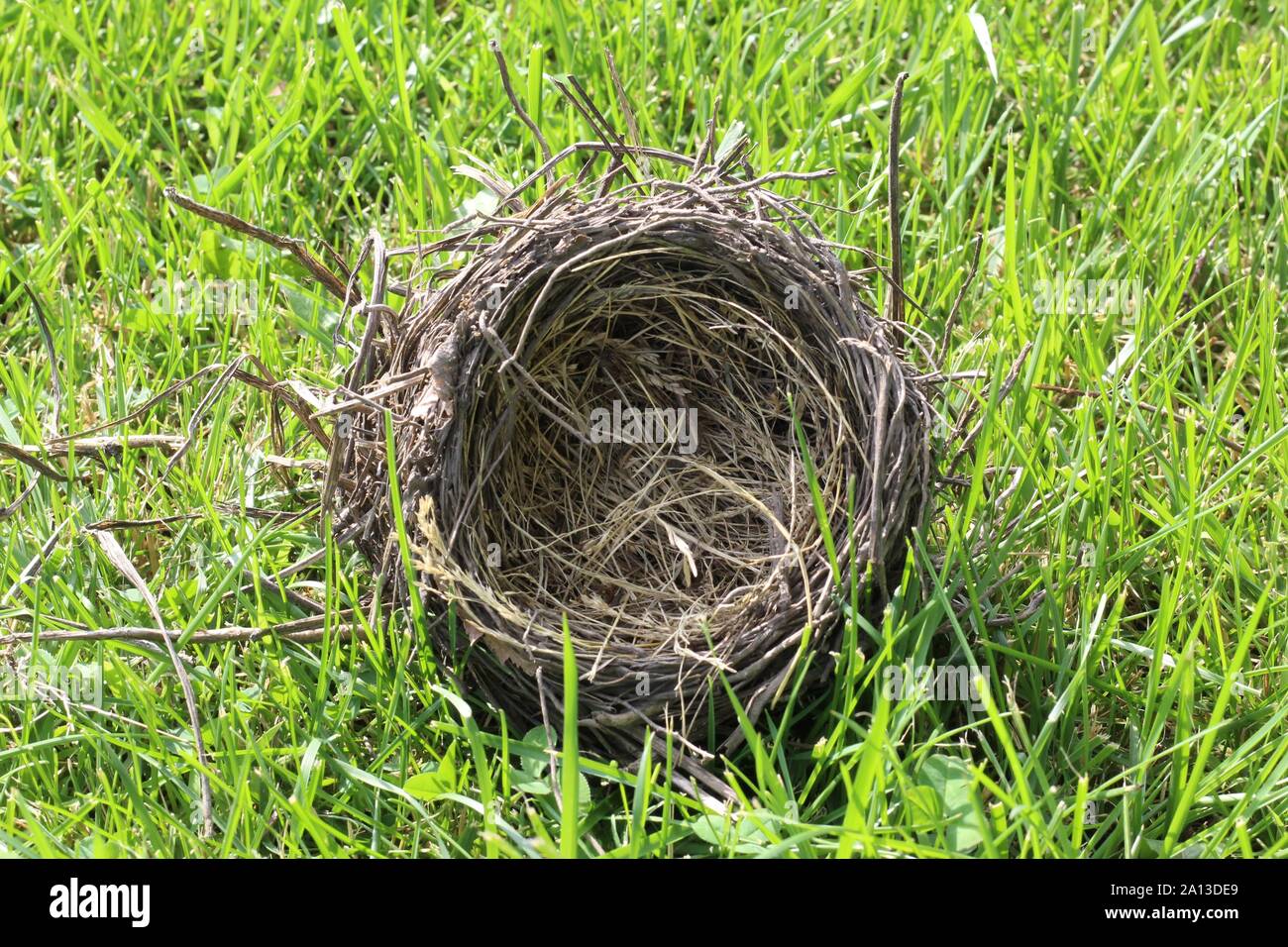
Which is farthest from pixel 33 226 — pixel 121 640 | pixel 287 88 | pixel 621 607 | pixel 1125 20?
pixel 1125 20

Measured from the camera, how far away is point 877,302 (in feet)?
9.73

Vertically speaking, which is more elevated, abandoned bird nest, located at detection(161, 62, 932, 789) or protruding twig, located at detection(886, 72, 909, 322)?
protruding twig, located at detection(886, 72, 909, 322)

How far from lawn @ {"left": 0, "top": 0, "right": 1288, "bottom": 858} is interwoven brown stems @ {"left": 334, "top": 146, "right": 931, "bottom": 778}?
4.2 inches

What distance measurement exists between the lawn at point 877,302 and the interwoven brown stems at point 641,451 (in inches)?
4.2

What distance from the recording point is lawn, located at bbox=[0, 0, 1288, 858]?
2.21 meters

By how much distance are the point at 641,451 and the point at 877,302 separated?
63cm

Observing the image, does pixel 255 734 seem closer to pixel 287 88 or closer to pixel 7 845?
pixel 7 845

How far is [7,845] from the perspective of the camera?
6.94ft

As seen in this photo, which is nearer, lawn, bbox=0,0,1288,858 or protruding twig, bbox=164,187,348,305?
lawn, bbox=0,0,1288,858

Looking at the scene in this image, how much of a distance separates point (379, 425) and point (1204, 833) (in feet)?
5.08

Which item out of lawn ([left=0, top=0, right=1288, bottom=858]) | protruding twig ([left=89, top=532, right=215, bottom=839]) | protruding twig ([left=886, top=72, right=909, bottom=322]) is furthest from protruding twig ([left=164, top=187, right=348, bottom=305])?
protruding twig ([left=886, top=72, right=909, bottom=322])

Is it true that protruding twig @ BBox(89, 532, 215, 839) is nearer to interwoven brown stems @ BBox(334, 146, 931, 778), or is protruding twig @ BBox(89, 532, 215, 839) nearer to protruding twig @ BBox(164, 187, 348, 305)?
interwoven brown stems @ BBox(334, 146, 931, 778)

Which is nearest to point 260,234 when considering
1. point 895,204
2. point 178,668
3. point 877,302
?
point 178,668

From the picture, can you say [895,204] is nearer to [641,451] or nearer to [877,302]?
[877,302]
